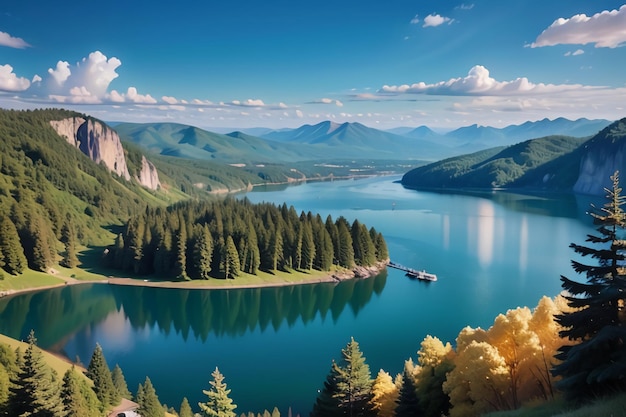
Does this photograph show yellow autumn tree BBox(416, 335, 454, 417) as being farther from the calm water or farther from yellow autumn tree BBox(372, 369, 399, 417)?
the calm water

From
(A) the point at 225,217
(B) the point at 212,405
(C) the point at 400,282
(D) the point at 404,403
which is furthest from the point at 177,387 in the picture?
(A) the point at 225,217

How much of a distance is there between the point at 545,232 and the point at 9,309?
424ft

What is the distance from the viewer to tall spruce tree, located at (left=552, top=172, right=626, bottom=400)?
17.2 meters

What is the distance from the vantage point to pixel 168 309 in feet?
249

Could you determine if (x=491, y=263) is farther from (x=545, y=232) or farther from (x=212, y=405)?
(x=212, y=405)

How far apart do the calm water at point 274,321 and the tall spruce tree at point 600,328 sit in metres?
29.9

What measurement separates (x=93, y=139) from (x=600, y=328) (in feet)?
617

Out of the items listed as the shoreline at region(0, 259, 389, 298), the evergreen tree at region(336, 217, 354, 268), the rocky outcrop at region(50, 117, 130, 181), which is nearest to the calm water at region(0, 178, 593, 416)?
the shoreline at region(0, 259, 389, 298)

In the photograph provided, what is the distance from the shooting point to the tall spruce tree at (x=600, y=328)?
1717 cm

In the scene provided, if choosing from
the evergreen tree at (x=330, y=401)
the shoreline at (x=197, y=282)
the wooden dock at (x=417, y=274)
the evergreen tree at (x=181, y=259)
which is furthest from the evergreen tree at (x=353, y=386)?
the evergreen tree at (x=181, y=259)

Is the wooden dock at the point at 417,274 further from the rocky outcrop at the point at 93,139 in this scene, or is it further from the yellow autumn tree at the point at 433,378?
the rocky outcrop at the point at 93,139

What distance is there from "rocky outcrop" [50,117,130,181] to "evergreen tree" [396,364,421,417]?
172m

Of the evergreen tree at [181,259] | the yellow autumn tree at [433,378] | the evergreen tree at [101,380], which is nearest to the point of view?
the yellow autumn tree at [433,378]

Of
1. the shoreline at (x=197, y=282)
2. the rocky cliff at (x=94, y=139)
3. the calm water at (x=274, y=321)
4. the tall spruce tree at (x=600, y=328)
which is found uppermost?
the rocky cliff at (x=94, y=139)
